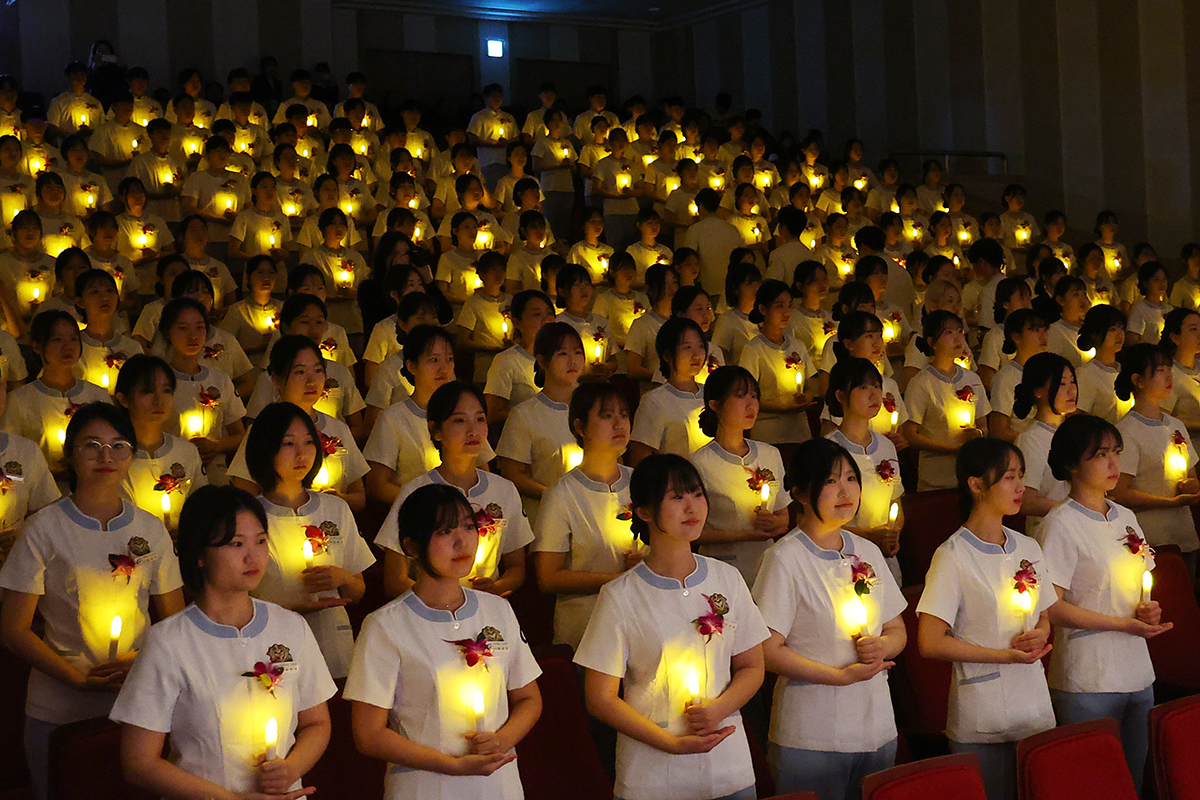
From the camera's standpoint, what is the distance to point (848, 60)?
47.6ft

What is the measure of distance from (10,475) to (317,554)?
1.12 meters

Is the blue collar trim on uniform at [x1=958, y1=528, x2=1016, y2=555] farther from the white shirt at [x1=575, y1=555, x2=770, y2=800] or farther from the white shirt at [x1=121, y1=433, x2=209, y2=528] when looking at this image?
the white shirt at [x1=121, y1=433, x2=209, y2=528]

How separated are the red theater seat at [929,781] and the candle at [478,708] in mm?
793

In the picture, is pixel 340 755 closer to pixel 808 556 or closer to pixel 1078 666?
pixel 808 556

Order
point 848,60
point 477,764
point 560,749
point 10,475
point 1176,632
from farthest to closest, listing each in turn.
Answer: point 848,60 < point 1176,632 < point 10,475 < point 560,749 < point 477,764

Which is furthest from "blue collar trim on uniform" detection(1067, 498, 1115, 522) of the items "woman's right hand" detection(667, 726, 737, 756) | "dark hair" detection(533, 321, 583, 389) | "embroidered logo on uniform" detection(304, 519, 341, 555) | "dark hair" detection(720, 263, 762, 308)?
"dark hair" detection(720, 263, 762, 308)

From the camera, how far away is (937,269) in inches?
319

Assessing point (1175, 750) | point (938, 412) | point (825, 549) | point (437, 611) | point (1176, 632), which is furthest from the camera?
point (938, 412)

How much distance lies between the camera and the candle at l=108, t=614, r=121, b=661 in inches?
127

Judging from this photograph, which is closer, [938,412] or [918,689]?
[918,689]

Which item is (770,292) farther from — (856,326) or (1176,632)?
(1176,632)

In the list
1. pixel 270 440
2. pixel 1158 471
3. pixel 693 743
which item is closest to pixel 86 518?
pixel 270 440

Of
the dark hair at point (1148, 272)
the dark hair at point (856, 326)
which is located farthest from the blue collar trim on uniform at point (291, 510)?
the dark hair at point (1148, 272)

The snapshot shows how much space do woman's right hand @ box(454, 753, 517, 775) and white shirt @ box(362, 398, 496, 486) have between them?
1906mm
